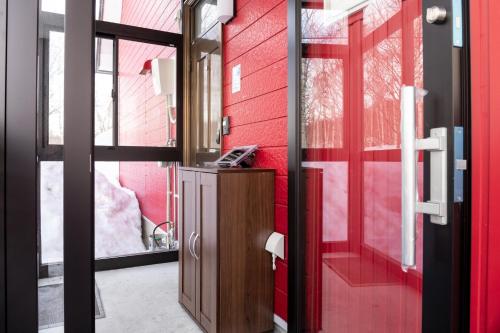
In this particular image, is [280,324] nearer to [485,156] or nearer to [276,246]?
[276,246]

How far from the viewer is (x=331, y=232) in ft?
4.81

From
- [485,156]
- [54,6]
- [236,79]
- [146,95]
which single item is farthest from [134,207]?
[485,156]

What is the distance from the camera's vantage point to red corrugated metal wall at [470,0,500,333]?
0.81m

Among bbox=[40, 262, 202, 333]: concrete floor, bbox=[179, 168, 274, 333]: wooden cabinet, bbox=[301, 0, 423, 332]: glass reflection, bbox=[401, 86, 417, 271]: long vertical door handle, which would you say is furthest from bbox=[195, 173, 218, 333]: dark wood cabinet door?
bbox=[401, 86, 417, 271]: long vertical door handle

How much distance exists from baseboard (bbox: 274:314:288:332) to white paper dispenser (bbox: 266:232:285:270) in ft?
1.06

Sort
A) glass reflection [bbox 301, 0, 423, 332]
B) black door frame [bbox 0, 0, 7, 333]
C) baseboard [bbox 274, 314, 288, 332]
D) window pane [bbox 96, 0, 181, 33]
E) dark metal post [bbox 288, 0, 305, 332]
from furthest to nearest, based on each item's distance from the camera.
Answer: window pane [bbox 96, 0, 181, 33]
baseboard [bbox 274, 314, 288, 332]
dark metal post [bbox 288, 0, 305, 332]
glass reflection [bbox 301, 0, 423, 332]
black door frame [bbox 0, 0, 7, 333]

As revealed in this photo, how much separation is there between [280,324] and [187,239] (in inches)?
31.6

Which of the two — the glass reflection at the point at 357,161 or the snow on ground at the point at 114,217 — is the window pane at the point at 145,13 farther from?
the glass reflection at the point at 357,161

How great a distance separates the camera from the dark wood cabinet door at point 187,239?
2084 mm

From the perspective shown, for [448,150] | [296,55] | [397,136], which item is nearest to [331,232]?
[397,136]

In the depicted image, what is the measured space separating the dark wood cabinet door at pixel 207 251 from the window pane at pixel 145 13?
2.12 m

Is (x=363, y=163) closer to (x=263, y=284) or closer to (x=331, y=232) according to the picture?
(x=331, y=232)

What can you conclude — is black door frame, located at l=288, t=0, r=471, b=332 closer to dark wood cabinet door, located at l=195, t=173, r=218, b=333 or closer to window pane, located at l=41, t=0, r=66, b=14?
window pane, located at l=41, t=0, r=66, b=14

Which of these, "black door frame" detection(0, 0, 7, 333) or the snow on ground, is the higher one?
"black door frame" detection(0, 0, 7, 333)
